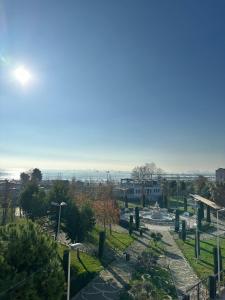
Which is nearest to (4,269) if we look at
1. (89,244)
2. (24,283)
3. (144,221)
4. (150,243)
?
(24,283)

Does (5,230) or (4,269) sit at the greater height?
(5,230)

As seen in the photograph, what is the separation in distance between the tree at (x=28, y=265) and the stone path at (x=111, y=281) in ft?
19.9

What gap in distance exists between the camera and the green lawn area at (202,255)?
22.3 m

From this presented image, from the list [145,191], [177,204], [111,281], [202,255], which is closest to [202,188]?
[177,204]

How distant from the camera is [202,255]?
26.5 metres

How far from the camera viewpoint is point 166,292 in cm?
1833

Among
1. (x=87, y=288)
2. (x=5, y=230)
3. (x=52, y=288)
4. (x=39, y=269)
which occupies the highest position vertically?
(x=5, y=230)

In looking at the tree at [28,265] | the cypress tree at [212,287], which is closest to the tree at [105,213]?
the cypress tree at [212,287]

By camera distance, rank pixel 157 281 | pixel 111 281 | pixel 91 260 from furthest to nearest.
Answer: pixel 91 260
pixel 111 281
pixel 157 281

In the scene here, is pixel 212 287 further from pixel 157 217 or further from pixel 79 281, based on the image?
pixel 157 217

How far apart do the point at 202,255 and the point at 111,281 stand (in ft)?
33.6

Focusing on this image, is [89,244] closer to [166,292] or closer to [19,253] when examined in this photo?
[166,292]

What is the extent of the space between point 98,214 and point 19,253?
71.7 ft

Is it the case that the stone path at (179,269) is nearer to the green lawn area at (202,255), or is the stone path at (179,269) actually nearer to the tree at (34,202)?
the green lawn area at (202,255)
